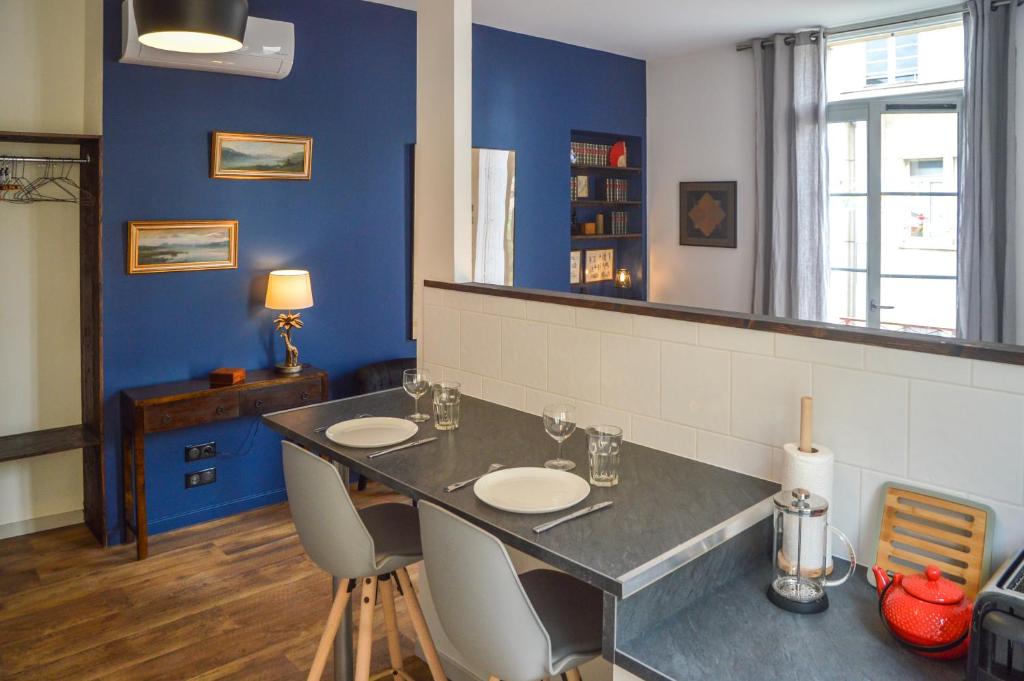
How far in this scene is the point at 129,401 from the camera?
377 centimetres

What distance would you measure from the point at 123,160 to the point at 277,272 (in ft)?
2.86

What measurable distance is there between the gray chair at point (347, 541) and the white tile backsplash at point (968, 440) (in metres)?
1.20

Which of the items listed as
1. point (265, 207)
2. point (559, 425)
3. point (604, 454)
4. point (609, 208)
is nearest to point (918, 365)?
point (604, 454)

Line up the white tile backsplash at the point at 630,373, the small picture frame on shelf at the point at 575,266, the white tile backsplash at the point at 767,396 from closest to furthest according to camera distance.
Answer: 1. the white tile backsplash at the point at 767,396
2. the white tile backsplash at the point at 630,373
3. the small picture frame on shelf at the point at 575,266

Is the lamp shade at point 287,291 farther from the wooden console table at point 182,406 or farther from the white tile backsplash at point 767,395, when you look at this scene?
the white tile backsplash at point 767,395

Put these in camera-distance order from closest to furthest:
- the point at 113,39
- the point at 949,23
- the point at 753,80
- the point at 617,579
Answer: the point at 617,579 → the point at 113,39 → the point at 949,23 → the point at 753,80

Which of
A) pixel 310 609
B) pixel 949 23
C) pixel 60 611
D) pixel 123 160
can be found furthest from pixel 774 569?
pixel 949 23

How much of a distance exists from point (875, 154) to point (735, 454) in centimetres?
390

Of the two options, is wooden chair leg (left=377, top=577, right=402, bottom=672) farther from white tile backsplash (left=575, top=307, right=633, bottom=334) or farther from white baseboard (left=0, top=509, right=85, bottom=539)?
white baseboard (left=0, top=509, right=85, bottom=539)

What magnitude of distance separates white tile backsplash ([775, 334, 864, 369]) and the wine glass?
1.68 ft

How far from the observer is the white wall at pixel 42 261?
3.72 m

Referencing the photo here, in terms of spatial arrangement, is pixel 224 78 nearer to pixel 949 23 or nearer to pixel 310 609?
pixel 310 609

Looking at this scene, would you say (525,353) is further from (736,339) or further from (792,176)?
(792,176)

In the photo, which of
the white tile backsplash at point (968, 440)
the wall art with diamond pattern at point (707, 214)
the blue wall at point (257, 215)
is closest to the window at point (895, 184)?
the wall art with diamond pattern at point (707, 214)
